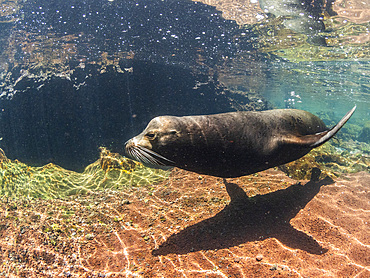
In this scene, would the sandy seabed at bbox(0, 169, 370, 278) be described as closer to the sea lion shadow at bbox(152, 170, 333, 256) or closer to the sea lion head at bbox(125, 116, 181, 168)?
the sea lion shadow at bbox(152, 170, 333, 256)

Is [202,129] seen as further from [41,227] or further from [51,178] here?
[51,178]

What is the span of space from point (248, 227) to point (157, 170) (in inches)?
152

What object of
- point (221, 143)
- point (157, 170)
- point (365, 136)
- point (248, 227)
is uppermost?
point (221, 143)

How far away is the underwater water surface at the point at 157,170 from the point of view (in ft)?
8.49

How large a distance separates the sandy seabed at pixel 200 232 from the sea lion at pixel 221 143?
91cm

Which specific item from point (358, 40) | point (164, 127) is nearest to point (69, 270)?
point (164, 127)

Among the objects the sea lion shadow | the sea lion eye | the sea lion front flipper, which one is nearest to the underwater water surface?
the sea lion shadow

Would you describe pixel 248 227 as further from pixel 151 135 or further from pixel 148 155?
pixel 151 135

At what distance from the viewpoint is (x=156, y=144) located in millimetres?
2475

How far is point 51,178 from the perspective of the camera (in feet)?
20.1

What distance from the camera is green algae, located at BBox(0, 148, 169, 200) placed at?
5391mm

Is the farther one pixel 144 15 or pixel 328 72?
pixel 328 72

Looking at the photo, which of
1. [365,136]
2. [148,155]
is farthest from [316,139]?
[365,136]

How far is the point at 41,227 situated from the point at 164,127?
2.86m
